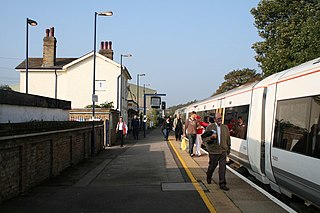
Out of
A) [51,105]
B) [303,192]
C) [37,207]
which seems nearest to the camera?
[303,192]

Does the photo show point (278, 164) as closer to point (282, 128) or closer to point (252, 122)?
point (282, 128)

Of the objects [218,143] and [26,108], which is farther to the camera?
[26,108]

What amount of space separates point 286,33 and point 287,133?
18.7 meters

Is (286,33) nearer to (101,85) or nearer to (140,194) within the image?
(140,194)

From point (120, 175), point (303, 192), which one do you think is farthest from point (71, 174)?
point (303, 192)


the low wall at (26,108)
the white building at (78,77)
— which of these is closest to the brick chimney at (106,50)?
the white building at (78,77)

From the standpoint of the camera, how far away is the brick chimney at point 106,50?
42.2 m

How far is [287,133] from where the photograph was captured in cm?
739

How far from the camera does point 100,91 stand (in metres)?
41.0

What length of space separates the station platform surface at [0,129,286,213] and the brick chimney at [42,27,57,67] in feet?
93.7

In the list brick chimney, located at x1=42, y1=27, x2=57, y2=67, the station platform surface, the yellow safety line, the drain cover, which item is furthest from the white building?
the drain cover

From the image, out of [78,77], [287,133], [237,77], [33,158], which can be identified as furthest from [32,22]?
[237,77]

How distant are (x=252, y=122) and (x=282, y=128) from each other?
8.13 ft

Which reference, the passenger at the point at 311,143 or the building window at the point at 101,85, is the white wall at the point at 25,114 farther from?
the building window at the point at 101,85
